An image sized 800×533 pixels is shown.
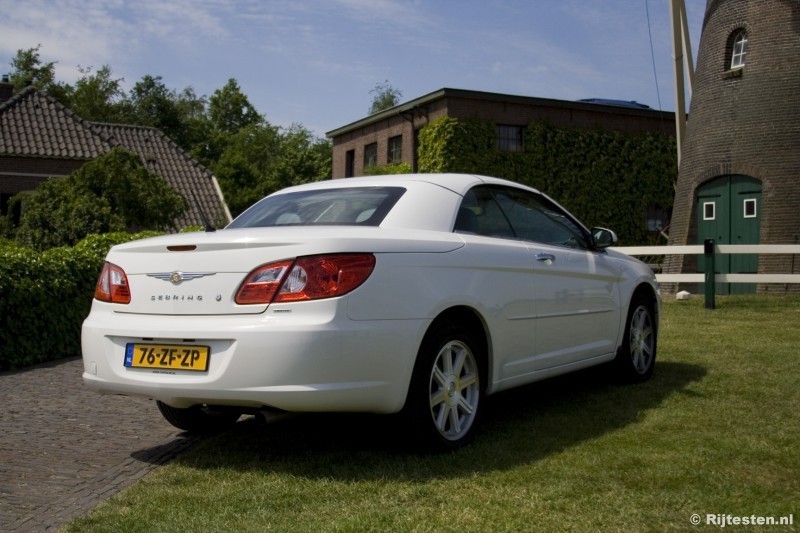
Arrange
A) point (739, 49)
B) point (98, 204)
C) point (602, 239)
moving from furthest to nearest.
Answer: point (739, 49) → point (98, 204) → point (602, 239)

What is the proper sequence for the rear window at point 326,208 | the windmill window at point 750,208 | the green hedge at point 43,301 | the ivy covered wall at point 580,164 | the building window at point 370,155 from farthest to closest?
the building window at point 370,155, the ivy covered wall at point 580,164, the windmill window at point 750,208, the green hedge at point 43,301, the rear window at point 326,208

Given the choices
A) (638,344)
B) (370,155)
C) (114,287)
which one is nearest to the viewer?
(114,287)

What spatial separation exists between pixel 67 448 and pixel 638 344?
Answer: 15.3 ft

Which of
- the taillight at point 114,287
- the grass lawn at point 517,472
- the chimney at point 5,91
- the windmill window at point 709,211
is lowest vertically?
the grass lawn at point 517,472

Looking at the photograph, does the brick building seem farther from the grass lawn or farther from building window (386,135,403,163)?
the grass lawn

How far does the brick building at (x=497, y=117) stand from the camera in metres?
29.8

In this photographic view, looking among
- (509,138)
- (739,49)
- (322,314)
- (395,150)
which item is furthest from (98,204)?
(395,150)

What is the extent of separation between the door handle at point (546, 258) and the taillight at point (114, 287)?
107 inches

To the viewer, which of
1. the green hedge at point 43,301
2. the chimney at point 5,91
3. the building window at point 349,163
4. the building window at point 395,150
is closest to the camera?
the green hedge at point 43,301

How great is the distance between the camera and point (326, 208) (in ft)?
17.9

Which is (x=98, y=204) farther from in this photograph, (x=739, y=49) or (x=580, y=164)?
(x=580, y=164)

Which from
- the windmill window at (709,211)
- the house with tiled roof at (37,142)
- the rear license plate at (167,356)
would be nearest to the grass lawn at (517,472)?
the rear license plate at (167,356)

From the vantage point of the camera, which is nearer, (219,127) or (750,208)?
(750,208)

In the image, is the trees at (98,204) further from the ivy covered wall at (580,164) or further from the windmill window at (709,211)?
the windmill window at (709,211)
